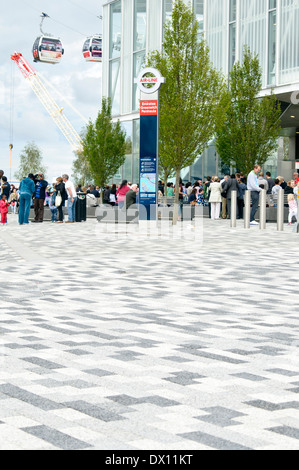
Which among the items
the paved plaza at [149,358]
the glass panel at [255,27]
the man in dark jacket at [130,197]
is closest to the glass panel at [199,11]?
the glass panel at [255,27]

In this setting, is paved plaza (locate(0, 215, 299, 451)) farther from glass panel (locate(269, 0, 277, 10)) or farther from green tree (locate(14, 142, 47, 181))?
green tree (locate(14, 142, 47, 181))

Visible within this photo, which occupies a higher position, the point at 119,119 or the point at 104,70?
the point at 104,70

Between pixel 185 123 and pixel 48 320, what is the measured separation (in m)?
20.8

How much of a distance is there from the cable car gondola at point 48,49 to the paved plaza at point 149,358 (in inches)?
3791

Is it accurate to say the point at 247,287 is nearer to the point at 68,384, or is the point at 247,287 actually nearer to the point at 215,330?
the point at 215,330

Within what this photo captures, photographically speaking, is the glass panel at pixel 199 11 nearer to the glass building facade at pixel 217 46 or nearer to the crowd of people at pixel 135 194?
the glass building facade at pixel 217 46

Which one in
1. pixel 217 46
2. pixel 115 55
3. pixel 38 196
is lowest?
pixel 38 196

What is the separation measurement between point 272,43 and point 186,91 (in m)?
10.1

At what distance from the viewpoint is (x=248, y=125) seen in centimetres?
3194

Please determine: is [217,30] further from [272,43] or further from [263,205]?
[263,205]

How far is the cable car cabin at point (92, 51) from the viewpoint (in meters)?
97.4

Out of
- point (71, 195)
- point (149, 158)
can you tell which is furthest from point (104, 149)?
point (149, 158)

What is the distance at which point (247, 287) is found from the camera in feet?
30.3
